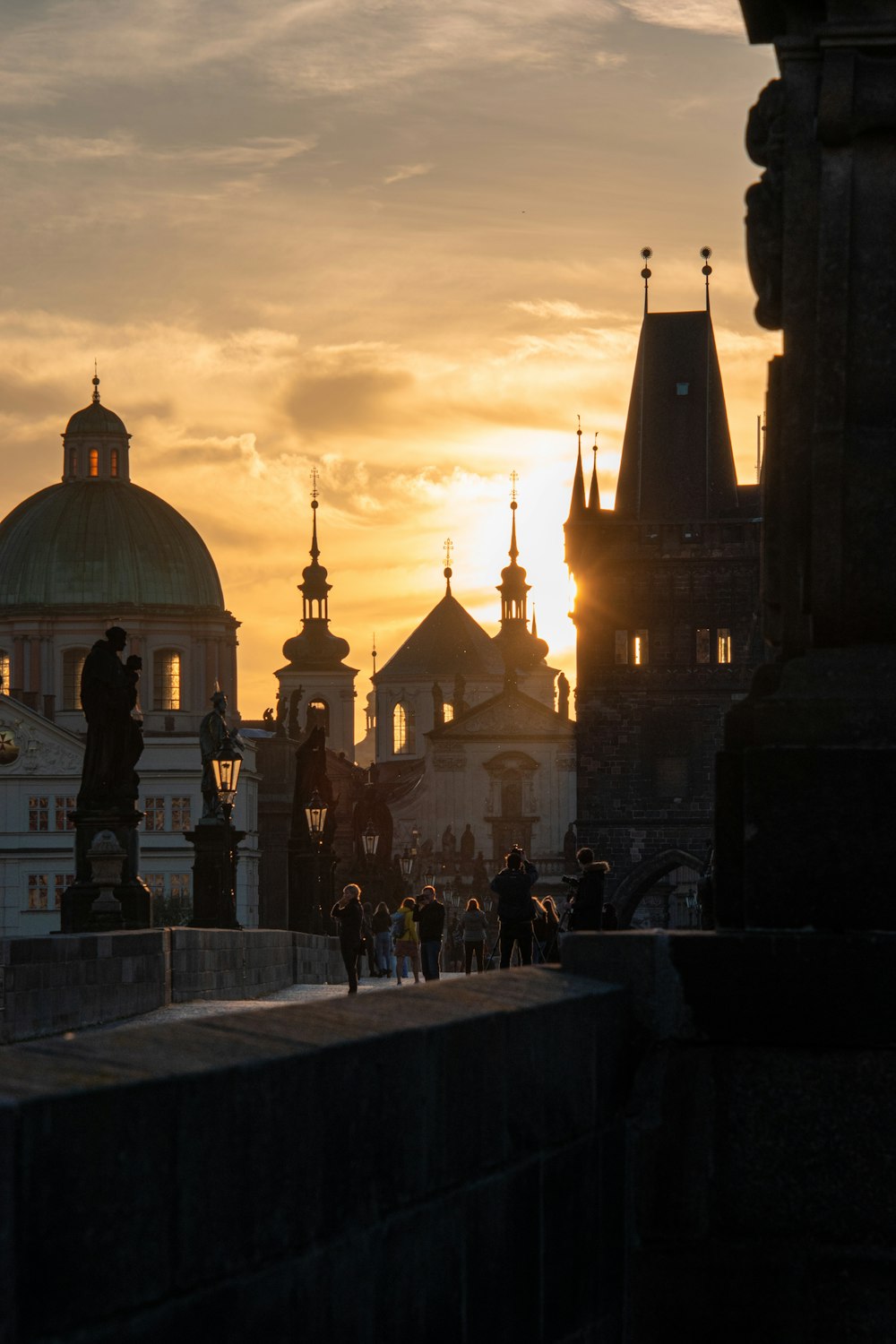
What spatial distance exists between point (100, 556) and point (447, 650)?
46.5 metres

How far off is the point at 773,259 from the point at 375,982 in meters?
34.5

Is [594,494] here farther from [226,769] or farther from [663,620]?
[226,769]

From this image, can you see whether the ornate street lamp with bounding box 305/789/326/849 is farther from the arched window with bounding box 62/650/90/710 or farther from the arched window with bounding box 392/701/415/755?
the arched window with bounding box 392/701/415/755

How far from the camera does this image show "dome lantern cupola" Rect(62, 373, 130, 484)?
432 feet

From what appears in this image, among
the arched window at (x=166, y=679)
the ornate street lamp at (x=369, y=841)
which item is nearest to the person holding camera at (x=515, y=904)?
the ornate street lamp at (x=369, y=841)

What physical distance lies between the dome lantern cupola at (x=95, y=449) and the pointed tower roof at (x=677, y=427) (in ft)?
121

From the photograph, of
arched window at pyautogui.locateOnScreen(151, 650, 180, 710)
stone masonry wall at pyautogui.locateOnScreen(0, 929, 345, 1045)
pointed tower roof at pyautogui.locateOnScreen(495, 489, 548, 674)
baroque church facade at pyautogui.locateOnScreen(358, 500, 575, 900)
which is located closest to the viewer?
stone masonry wall at pyautogui.locateOnScreen(0, 929, 345, 1045)

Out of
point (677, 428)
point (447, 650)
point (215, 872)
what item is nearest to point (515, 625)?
point (447, 650)

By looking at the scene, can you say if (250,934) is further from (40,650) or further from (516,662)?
(516,662)

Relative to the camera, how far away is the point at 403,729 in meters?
167

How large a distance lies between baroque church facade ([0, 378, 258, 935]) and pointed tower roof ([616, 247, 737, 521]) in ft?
76.1

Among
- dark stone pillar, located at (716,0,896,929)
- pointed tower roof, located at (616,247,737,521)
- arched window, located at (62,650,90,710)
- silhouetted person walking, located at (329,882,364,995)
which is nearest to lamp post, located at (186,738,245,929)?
silhouetted person walking, located at (329,882,364,995)

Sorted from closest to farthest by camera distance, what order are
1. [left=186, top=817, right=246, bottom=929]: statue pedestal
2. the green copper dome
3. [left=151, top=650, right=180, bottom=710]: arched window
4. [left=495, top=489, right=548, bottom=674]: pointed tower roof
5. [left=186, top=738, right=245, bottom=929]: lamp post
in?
[left=186, top=738, right=245, bottom=929]: lamp post, [left=186, top=817, right=246, bottom=929]: statue pedestal, [left=151, top=650, right=180, bottom=710]: arched window, the green copper dome, [left=495, top=489, right=548, bottom=674]: pointed tower roof

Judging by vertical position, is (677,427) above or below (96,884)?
above
